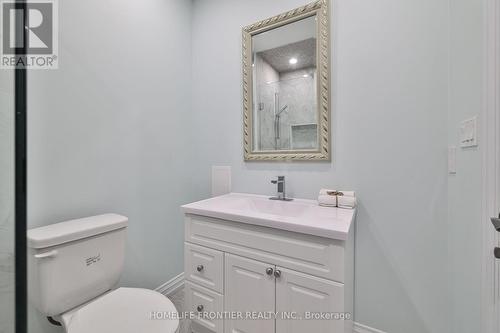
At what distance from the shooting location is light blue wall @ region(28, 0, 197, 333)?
41.2 inches

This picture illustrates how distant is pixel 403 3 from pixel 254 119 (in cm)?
102

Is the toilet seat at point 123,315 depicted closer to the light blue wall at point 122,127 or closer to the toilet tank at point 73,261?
the toilet tank at point 73,261

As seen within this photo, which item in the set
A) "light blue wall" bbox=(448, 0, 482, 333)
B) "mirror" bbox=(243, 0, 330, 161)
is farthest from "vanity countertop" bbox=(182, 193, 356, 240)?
"light blue wall" bbox=(448, 0, 482, 333)

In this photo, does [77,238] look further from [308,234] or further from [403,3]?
[403,3]

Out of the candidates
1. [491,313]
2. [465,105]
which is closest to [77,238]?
[491,313]

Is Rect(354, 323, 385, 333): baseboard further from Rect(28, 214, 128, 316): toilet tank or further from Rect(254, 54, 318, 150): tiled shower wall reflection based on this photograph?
Rect(28, 214, 128, 316): toilet tank

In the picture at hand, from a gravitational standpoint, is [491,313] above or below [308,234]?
below

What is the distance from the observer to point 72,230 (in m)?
0.95

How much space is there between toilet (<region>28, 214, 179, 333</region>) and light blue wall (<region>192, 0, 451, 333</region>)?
1019 millimetres

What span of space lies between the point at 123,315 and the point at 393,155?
1505 millimetres

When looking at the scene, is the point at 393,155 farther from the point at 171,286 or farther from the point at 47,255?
the point at 171,286

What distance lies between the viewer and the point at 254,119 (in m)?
1.56

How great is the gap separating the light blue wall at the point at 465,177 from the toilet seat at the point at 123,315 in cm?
116

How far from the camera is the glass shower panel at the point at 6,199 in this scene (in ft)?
1.95
